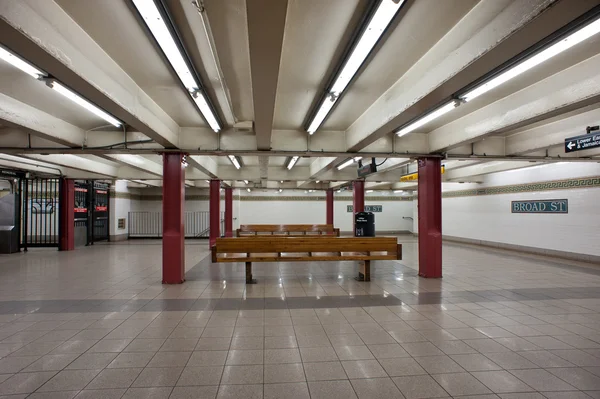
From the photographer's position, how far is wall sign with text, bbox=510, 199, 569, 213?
32.6 ft

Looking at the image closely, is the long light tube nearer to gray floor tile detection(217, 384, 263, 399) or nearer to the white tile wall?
gray floor tile detection(217, 384, 263, 399)

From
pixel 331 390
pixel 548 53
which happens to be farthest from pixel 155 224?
pixel 548 53

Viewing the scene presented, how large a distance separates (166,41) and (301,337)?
11.7ft

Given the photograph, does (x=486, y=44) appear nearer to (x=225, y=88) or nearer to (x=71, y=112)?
(x=225, y=88)

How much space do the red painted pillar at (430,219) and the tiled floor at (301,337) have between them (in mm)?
439

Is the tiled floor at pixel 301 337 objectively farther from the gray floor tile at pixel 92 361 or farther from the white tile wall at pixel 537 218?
the white tile wall at pixel 537 218

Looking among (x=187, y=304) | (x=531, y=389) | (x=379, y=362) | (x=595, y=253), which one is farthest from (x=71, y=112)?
(x=595, y=253)

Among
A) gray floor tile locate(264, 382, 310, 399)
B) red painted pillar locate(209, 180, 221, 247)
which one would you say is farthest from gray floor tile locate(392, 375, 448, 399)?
red painted pillar locate(209, 180, 221, 247)

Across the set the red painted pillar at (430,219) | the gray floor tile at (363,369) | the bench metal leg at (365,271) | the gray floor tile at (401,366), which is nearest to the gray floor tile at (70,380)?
the gray floor tile at (363,369)

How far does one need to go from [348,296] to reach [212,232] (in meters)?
8.63

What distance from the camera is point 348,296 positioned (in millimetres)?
5445

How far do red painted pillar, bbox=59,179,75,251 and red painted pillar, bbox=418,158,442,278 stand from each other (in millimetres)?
13081

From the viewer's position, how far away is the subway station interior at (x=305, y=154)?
2.72m

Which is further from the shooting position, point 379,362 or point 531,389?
point 379,362
